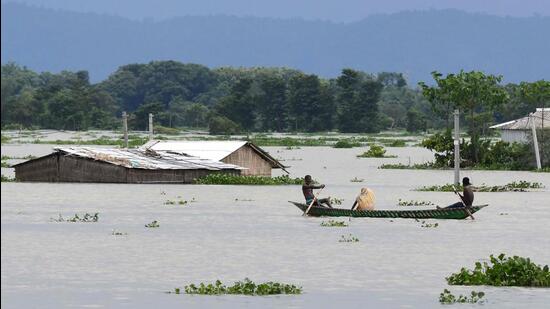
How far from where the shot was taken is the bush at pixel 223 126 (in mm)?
137750

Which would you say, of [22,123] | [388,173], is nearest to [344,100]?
[22,123]

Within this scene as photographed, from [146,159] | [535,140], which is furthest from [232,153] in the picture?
[535,140]

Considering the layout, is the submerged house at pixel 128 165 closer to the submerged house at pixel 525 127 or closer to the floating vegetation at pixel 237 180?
the floating vegetation at pixel 237 180

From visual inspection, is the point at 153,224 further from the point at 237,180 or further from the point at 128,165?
the point at 237,180

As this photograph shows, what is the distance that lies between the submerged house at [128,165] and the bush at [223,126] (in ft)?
293

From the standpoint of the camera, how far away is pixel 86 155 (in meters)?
44.4

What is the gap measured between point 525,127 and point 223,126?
79.5m

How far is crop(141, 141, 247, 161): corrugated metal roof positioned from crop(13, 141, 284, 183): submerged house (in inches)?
1.4

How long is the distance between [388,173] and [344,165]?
10.7m

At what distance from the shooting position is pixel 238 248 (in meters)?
24.5

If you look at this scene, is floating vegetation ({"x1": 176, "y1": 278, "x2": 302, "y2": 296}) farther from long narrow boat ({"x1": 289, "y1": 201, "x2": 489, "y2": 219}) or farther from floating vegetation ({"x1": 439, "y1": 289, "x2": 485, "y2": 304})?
long narrow boat ({"x1": 289, "y1": 201, "x2": 489, "y2": 219})

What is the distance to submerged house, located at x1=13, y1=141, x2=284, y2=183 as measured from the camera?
44688 mm

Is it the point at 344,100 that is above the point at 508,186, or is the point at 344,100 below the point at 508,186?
above

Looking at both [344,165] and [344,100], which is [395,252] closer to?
[344,165]
